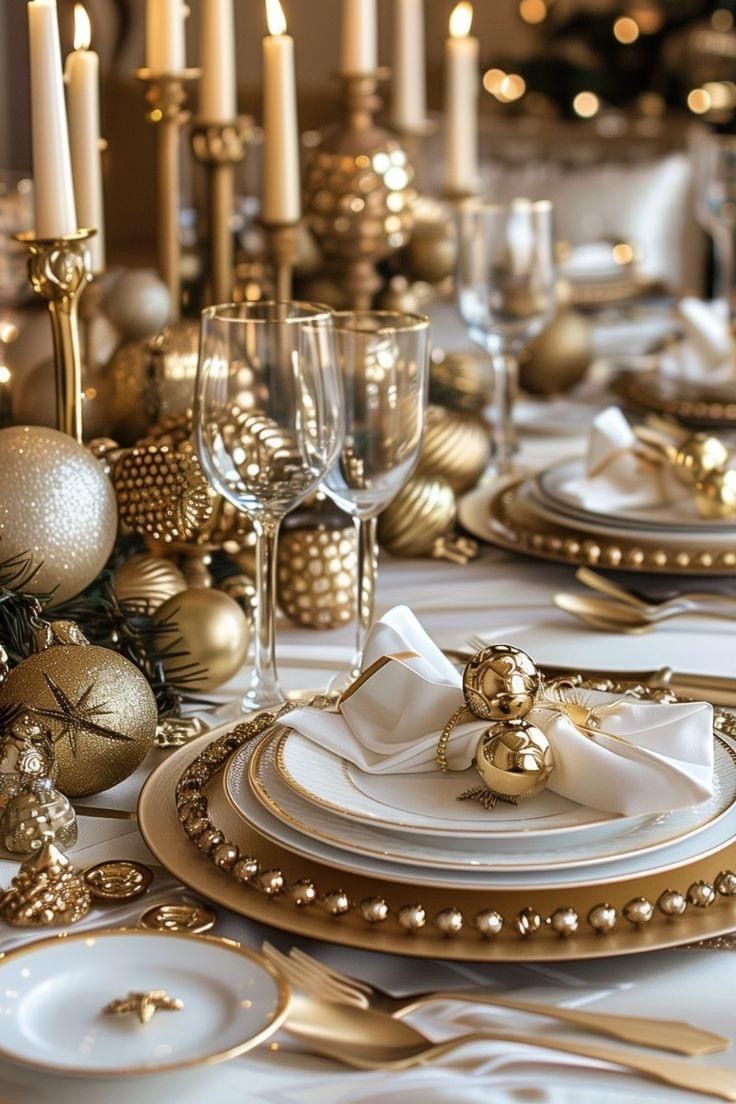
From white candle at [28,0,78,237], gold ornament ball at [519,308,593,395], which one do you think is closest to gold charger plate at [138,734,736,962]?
white candle at [28,0,78,237]

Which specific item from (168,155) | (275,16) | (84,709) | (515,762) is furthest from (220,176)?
(515,762)

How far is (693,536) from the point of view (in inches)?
42.3

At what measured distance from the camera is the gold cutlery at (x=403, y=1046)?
49 cm

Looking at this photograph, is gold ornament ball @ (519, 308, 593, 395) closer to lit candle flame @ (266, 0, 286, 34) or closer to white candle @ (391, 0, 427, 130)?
white candle @ (391, 0, 427, 130)

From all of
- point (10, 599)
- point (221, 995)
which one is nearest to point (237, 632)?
point (10, 599)

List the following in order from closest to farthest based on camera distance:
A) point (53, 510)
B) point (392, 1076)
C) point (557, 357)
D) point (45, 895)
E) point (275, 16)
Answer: point (392, 1076) → point (45, 895) → point (53, 510) → point (275, 16) → point (557, 357)

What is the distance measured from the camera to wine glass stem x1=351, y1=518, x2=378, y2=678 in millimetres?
911

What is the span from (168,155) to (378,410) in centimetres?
58

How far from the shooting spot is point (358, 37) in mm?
1407

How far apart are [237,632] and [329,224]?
0.62m

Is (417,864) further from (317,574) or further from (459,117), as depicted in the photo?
(459,117)

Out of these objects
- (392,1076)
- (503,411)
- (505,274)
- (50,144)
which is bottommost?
(392,1076)

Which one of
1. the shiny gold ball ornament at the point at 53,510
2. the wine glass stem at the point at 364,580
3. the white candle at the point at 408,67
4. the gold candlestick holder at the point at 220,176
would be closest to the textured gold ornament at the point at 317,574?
the wine glass stem at the point at 364,580

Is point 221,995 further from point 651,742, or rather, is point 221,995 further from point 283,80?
point 283,80
